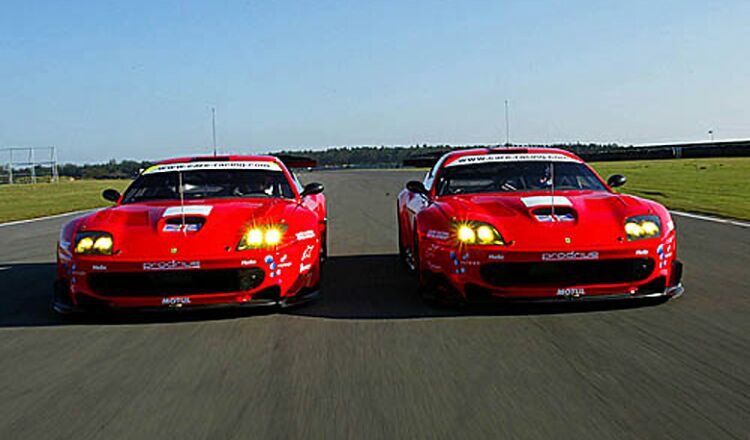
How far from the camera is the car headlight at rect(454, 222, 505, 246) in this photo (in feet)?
17.0

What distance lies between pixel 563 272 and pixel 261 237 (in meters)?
1.99

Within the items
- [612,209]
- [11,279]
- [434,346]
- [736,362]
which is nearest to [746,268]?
[612,209]

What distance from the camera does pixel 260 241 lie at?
5.29 meters

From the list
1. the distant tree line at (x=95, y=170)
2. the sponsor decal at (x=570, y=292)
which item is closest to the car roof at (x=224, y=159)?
the sponsor decal at (x=570, y=292)

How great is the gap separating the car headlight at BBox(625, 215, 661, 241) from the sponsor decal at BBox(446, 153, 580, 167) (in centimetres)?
159

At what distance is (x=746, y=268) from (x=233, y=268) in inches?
181

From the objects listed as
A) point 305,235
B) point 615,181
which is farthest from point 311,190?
point 615,181

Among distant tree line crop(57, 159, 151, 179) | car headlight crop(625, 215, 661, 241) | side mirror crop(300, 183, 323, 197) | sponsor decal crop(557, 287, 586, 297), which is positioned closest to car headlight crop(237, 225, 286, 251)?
side mirror crop(300, 183, 323, 197)

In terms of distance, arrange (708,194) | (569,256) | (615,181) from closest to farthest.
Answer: (569,256)
(615,181)
(708,194)

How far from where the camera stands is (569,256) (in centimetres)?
505

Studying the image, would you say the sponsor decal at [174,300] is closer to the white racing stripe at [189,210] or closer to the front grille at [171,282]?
the front grille at [171,282]

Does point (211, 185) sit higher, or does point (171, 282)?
point (211, 185)

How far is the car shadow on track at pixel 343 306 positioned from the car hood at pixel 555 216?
0.46 metres

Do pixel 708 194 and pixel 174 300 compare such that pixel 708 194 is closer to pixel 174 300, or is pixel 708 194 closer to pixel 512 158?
pixel 512 158
